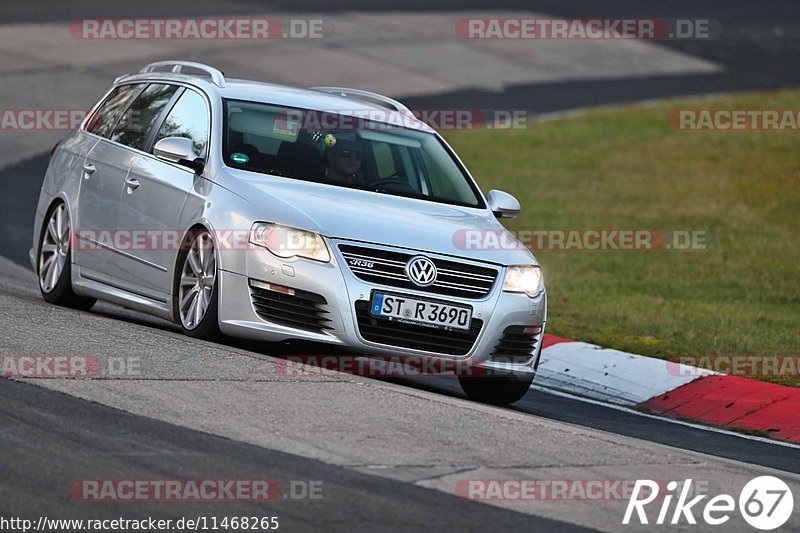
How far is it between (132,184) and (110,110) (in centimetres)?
137

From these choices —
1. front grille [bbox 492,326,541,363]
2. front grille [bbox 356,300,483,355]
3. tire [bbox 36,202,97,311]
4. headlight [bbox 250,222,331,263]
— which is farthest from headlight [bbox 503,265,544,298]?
tire [bbox 36,202,97,311]

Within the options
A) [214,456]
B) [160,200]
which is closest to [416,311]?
[160,200]

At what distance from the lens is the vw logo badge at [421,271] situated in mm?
9008

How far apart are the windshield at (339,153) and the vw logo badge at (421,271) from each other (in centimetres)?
104

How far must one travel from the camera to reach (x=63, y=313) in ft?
33.5

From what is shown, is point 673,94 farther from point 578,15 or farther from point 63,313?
point 63,313

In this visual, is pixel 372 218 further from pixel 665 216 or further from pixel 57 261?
pixel 665 216

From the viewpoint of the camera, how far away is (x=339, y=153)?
33.2 feet

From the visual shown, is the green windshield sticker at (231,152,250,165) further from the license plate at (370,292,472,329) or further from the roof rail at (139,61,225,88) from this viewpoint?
the license plate at (370,292,472,329)

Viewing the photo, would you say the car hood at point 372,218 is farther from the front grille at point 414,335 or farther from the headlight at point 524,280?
the front grille at point 414,335

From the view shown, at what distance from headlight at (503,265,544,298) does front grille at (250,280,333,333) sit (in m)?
1.15

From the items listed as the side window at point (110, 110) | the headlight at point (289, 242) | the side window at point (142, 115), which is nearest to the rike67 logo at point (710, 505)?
the headlight at point (289, 242)

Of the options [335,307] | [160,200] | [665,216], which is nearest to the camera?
[335,307]

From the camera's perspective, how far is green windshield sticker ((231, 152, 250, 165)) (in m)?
9.83
